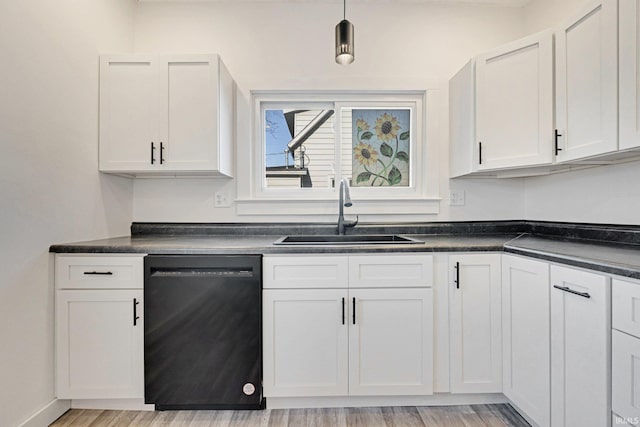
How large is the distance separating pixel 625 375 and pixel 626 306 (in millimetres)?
236

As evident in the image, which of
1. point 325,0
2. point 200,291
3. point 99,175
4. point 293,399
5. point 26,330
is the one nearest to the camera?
point 26,330

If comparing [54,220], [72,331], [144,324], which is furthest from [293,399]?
[54,220]

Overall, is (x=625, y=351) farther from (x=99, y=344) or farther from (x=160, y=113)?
(x=160, y=113)

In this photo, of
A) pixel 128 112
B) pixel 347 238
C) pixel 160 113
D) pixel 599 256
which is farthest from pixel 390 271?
pixel 128 112

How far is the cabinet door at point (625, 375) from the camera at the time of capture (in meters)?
1.00

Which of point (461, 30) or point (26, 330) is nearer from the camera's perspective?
point (26, 330)

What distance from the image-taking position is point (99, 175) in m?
1.90

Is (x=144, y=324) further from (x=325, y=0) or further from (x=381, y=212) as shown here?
(x=325, y=0)

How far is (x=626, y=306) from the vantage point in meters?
1.03

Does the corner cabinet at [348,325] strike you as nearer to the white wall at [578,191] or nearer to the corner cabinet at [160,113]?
the corner cabinet at [160,113]

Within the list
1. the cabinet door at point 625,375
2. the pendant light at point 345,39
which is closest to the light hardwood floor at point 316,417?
the cabinet door at point 625,375

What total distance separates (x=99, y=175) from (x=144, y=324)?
3.22ft

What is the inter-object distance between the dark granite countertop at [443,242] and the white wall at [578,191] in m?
0.07

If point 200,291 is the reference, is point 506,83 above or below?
above
